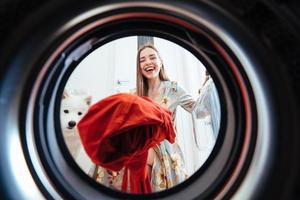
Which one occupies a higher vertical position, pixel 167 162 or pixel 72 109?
pixel 72 109

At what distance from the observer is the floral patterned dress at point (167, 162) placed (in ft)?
5.85

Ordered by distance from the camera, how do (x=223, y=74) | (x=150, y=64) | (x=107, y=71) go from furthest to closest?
(x=107, y=71) < (x=150, y=64) < (x=223, y=74)

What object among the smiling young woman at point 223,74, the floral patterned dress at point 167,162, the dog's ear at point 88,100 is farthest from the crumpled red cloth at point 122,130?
the smiling young woman at point 223,74

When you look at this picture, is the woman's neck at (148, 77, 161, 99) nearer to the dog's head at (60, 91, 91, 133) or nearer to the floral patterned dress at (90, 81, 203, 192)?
the floral patterned dress at (90, 81, 203, 192)

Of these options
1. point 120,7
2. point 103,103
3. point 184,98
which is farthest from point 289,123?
point 184,98

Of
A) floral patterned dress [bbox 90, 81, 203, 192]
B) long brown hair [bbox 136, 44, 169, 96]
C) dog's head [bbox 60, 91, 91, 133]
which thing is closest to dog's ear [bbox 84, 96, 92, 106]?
dog's head [bbox 60, 91, 91, 133]

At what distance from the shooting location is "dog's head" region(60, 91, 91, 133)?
192cm

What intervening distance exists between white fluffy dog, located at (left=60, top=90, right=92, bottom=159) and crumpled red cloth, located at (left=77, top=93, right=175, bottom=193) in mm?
Answer: 373

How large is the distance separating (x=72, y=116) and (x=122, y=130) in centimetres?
64

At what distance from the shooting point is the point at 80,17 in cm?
45

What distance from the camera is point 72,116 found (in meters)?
1.93

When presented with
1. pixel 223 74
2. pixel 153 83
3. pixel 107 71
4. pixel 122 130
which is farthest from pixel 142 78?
pixel 223 74

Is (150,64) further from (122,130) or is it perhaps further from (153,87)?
(122,130)

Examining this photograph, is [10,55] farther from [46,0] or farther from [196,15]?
[196,15]
